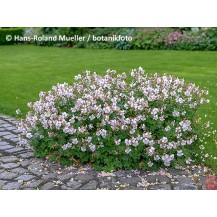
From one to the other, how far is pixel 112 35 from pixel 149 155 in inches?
108

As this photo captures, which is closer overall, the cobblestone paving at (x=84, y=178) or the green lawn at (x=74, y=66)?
the cobblestone paving at (x=84, y=178)

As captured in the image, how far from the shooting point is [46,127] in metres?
5.07

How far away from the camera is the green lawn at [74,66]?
824cm

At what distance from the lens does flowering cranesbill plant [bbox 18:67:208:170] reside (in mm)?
4832

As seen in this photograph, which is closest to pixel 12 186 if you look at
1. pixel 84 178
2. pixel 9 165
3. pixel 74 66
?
pixel 9 165

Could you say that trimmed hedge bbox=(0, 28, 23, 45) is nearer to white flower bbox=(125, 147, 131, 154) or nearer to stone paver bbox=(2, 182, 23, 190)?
stone paver bbox=(2, 182, 23, 190)

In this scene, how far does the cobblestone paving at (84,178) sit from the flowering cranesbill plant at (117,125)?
0.35 ft

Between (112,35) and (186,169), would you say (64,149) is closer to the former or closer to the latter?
(186,169)

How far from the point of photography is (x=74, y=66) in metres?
9.34

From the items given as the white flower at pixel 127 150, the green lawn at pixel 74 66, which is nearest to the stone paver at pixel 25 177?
the white flower at pixel 127 150

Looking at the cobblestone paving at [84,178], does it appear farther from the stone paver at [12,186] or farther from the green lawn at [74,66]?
the green lawn at [74,66]

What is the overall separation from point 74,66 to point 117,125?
4.71 m

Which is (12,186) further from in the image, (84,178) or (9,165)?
(84,178)

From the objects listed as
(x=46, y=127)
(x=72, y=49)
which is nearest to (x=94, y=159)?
(x=46, y=127)
